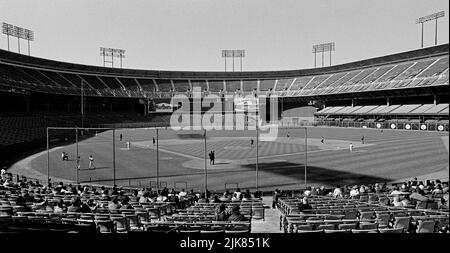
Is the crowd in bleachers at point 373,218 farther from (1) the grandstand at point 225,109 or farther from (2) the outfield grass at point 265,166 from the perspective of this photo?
(2) the outfield grass at point 265,166

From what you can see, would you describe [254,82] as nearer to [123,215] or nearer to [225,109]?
[225,109]

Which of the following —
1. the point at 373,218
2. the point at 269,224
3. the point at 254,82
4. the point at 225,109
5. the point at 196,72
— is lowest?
the point at 269,224

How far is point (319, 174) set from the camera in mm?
27875

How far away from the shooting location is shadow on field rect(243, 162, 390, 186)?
25328 mm

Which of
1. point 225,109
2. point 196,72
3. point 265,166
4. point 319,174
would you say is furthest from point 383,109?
point 196,72

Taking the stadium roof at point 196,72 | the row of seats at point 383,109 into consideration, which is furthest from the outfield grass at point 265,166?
the stadium roof at point 196,72

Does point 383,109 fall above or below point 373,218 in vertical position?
above

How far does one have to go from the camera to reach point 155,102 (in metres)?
106

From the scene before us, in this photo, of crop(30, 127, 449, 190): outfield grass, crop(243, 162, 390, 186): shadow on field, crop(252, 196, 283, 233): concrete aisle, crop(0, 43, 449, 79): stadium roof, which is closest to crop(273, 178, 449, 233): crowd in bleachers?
crop(252, 196, 283, 233): concrete aisle

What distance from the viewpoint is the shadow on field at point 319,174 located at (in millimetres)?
25328

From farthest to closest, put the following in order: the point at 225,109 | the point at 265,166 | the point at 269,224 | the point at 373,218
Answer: the point at 225,109 → the point at 265,166 → the point at 269,224 → the point at 373,218

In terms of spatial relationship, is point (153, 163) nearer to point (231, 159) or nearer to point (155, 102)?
point (231, 159)
